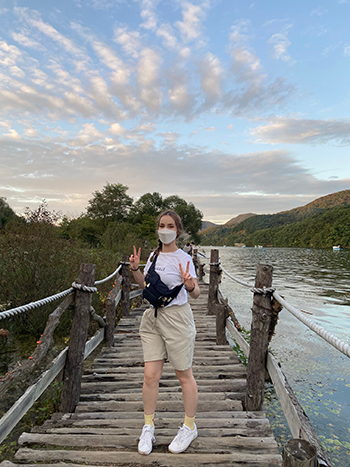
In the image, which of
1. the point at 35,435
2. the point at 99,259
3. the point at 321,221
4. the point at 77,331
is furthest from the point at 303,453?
the point at 321,221

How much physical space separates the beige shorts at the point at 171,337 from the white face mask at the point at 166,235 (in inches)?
20.5

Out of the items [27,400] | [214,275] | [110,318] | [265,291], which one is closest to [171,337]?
[265,291]

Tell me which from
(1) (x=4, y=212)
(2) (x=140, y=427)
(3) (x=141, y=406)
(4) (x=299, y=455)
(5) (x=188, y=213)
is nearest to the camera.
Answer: (4) (x=299, y=455)

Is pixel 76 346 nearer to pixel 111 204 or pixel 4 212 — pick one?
pixel 4 212

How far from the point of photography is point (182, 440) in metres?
2.10

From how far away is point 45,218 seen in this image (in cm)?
617

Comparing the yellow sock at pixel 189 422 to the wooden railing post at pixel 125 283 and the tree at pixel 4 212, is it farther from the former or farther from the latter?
the tree at pixel 4 212

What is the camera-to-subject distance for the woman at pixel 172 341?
214 cm

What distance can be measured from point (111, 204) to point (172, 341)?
38.3 m

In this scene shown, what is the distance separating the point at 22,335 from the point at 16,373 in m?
4.30

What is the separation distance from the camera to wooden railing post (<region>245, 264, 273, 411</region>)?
274cm

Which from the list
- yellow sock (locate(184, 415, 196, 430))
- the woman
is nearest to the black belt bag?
the woman

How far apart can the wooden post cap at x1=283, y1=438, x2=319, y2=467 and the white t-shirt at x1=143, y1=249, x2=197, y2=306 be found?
111cm

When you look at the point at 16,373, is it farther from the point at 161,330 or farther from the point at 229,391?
the point at 229,391
